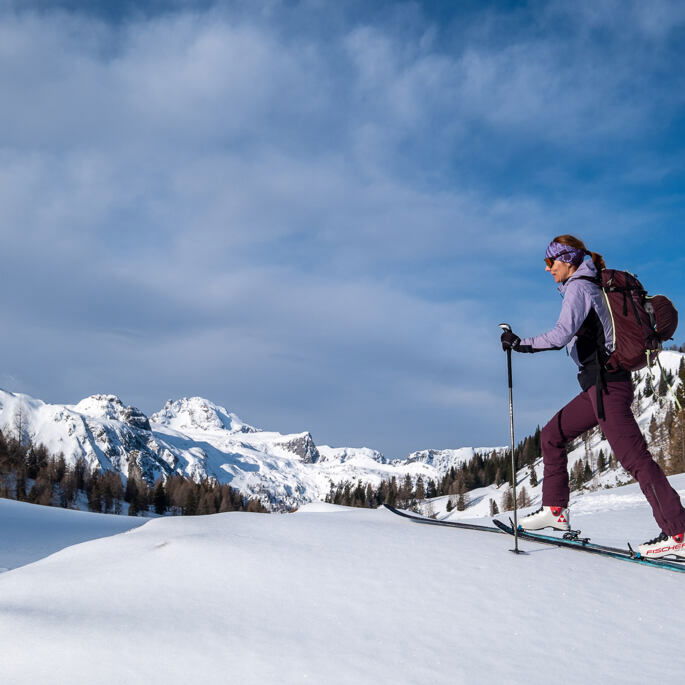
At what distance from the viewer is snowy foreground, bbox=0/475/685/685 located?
9.42 feet

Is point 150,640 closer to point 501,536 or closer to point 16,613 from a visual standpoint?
point 16,613

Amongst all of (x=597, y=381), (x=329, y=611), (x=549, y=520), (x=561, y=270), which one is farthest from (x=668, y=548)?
(x=329, y=611)

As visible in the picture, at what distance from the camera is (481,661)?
303cm

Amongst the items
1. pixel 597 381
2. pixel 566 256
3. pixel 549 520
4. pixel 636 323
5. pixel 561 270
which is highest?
pixel 566 256

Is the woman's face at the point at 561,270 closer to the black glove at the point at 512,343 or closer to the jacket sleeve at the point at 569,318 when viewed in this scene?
the jacket sleeve at the point at 569,318

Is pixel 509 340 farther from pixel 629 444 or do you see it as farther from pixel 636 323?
pixel 629 444

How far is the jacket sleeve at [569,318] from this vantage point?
5.43 metres

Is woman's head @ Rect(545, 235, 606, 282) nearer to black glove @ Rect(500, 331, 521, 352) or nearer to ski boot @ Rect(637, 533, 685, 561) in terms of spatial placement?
black glove @ Rect(500, 331, 521, 352)

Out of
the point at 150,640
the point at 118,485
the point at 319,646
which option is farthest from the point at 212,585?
the point at 118,485

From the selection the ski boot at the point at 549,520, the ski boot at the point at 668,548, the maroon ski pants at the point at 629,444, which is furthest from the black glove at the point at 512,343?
the ski boot at the point at 668,548

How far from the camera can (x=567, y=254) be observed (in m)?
5.93

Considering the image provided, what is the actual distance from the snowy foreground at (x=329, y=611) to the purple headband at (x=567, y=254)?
9.75ft

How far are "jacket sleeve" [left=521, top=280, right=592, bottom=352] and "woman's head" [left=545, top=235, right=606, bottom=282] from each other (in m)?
0.44

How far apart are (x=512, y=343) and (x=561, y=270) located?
103 centimetres
